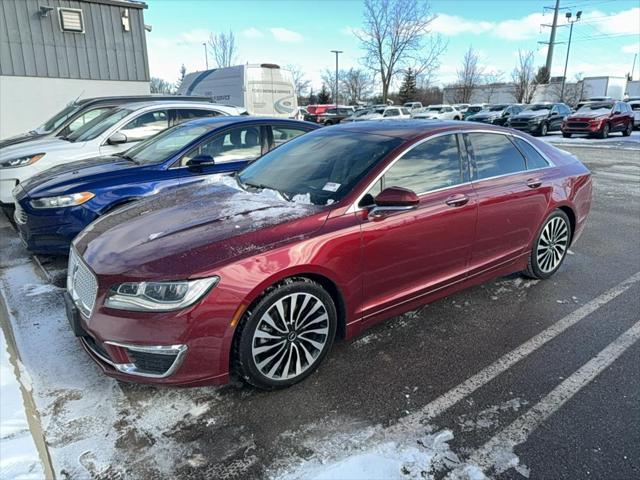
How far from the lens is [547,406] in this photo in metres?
2.68

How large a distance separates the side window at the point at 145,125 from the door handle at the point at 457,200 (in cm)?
489

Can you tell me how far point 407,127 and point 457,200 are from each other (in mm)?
747

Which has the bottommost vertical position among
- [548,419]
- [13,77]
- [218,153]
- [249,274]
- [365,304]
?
[548,419]

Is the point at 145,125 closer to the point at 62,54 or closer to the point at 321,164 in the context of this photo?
the point at 321,164

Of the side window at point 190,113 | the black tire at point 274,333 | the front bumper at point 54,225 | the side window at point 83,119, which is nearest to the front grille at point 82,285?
the black tire at point 274,333

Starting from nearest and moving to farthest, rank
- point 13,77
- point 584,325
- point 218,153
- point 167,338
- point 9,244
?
point 167,338, point 584,325, point 218,153, point 9,244, point 13,77

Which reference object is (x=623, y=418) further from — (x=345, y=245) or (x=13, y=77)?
(x=13, y=77)

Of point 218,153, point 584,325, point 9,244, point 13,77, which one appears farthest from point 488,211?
point 13,77

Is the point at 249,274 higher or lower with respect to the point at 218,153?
lower

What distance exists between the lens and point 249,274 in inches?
97.7

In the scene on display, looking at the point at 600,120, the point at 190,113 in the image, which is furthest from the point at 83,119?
the point at 600,120

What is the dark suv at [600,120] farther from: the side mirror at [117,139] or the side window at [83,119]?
the side mirror at [117,139]

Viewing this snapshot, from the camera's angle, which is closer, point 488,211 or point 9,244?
point 488,211

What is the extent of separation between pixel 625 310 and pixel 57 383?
4.37 meters
